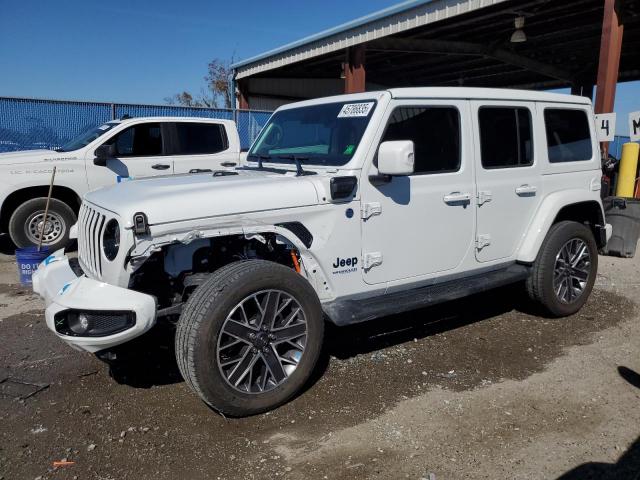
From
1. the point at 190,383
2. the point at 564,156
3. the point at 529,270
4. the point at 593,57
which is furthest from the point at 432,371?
the point at 593,57

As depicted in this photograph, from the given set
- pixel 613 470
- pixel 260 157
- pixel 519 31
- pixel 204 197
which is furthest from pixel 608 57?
pixel 204 197

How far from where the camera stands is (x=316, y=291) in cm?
361

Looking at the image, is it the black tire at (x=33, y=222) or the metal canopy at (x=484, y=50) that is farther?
the metal canopy at (x=484, y=50)

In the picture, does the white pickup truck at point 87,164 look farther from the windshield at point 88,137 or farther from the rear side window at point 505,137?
the rear side window at point 505,137

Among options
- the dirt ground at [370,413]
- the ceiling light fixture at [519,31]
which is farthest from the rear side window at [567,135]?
the ceiling light fixture at [519,31]

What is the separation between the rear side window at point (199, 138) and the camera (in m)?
8.23

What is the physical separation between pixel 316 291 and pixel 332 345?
1.01m

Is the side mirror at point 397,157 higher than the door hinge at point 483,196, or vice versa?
the side mirror at point 397,157

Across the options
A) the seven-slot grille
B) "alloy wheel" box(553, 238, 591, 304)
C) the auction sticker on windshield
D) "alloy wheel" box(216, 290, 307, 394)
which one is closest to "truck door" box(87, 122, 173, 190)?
the seven-slot grille

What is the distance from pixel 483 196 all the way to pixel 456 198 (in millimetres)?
323

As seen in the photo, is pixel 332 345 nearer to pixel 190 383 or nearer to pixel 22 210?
pixel 190 383

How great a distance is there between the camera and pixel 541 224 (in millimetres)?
4691

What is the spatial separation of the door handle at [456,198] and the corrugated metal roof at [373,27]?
21.2 ft

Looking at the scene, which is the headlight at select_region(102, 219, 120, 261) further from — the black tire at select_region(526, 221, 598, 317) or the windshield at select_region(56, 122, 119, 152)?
the windshield at select_region(56, 122, 119, 152)
